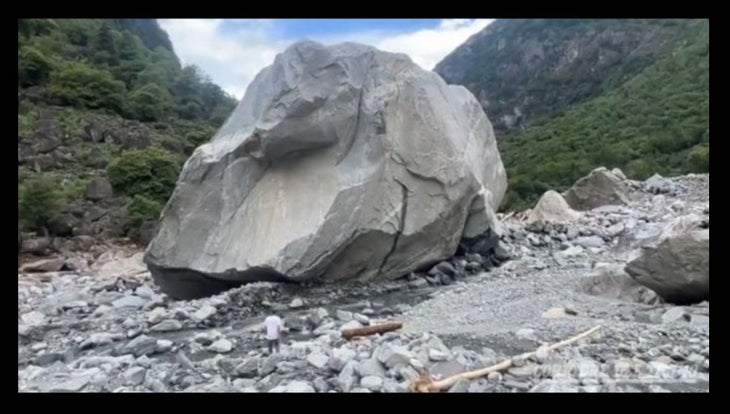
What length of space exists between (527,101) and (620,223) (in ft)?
147

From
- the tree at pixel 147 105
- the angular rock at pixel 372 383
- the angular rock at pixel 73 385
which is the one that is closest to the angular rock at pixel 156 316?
the angular rock at pixel 73 385

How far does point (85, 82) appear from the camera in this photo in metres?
36.6

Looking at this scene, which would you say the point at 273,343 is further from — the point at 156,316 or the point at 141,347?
the point at 156,316

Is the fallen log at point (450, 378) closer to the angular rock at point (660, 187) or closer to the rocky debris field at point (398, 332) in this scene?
the rocky debris field at point (398, 332)

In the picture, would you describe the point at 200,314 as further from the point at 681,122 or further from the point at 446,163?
the point at 681,122

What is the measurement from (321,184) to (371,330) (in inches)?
137

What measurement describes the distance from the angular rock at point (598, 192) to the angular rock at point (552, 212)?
1.83 metres

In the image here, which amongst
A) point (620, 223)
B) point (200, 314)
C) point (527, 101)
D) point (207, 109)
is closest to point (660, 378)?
point (200, 314)

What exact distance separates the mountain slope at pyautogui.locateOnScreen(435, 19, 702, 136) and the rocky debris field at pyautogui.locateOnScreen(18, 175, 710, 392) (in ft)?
145

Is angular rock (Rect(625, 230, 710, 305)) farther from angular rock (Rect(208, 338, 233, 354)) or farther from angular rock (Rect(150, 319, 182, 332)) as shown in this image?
angular rock (Rect(150, 319, 182, 332))

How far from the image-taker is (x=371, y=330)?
7598 millimetres

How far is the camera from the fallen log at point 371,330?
24.6 feet

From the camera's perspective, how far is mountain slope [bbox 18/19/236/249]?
2119cm

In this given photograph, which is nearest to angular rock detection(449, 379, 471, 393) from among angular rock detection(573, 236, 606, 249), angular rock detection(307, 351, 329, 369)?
angular rock detection(307, 351, 329, 369)
